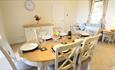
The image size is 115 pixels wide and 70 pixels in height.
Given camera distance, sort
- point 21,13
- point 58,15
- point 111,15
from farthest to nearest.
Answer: point 58,15 < point 111,15 < point 21,13

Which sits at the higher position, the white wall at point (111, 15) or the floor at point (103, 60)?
the white wall at point (111, 15)

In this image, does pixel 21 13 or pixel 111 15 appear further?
pixel 111 15

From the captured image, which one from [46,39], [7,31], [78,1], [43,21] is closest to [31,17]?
[43,21]

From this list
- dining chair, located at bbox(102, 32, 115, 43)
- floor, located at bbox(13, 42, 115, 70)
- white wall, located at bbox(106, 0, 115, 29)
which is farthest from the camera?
white wall, located at bbox(106, 0, 115, 29)

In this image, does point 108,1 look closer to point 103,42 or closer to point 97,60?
point 103,42

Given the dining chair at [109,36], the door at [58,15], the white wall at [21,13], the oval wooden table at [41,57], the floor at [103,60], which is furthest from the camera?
the door at [58,15]

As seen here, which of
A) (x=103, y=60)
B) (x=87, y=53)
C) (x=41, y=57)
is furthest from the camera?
(x=103, y=60)

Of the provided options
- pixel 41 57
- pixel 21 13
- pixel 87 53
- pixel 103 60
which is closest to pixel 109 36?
pixel 103 60

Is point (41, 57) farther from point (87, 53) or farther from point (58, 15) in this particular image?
point (58, 15)

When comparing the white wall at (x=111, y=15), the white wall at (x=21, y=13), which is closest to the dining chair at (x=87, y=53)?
the white wall at (x=111, y=15)

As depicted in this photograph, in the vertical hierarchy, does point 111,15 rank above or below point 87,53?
above

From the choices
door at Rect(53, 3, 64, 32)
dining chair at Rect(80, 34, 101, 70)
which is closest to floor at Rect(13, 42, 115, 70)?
dining chair at Rect(80, 34, 101, 70)

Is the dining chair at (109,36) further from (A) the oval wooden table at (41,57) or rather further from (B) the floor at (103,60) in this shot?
(A) the oval wooden table at (41,57)

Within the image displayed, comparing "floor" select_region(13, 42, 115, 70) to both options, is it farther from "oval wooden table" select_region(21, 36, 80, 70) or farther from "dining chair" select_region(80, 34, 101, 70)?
"oval wooden table" select_region(21, 36, 80, 70)
